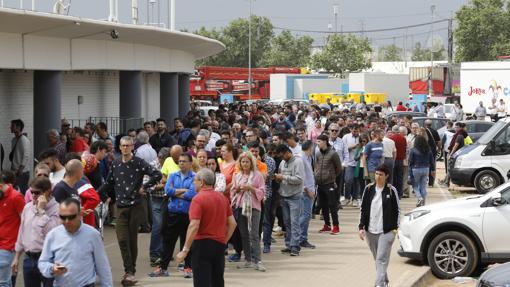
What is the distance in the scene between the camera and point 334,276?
14.2 metres

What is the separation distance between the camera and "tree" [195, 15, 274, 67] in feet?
438

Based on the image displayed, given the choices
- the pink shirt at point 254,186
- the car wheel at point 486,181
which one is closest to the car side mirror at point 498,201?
the pink shirt at point 254,186

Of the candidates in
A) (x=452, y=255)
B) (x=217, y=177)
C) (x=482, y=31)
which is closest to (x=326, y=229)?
(x=452, y=255)

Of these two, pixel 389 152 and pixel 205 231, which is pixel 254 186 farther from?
pixel 389 152

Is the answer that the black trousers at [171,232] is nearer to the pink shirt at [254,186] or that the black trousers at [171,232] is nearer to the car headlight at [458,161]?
the pink shirt at [254,186]

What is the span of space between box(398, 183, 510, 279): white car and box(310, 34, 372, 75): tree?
91.7 metres

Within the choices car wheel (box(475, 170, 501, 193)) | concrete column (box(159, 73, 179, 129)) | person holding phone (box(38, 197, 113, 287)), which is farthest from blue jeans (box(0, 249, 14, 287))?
concrete column (box(159, 73, 179, 129))

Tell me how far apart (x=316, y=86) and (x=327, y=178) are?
58.7 m

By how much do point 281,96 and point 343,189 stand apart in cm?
5111

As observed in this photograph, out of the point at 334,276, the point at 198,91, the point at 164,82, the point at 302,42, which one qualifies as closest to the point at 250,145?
the point at 334,276

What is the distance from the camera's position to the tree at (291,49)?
438ft

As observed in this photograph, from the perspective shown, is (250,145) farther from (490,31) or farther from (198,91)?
(490,31)

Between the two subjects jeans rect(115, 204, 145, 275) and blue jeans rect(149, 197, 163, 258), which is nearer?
jeans rect(115, 204, 145, 275)

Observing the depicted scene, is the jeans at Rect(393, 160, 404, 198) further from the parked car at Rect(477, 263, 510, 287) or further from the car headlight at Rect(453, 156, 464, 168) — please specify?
the parked car at Rect(477, 263, 510, 287)
